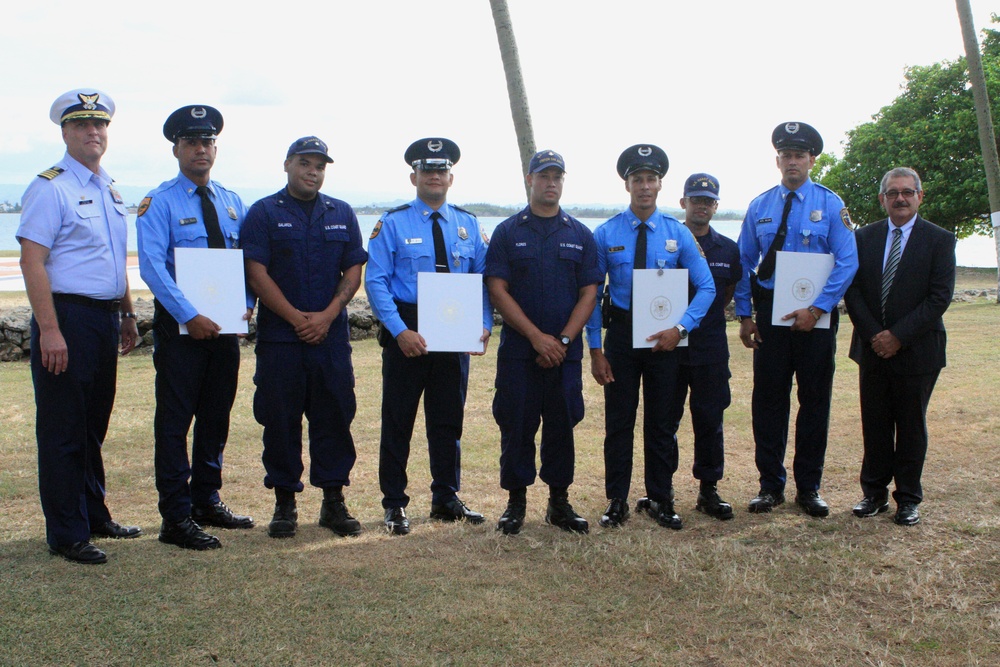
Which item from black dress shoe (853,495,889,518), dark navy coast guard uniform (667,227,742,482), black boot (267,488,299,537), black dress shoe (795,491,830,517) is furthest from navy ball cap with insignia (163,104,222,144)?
black dress shoe (853,495,889,518)

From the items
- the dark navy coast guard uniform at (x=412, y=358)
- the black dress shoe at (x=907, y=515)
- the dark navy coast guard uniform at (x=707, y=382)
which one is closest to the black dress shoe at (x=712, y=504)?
the dark navy coast guard uniform at (x=707, y=382)

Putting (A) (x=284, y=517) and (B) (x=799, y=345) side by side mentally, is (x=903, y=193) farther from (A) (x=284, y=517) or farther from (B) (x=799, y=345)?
(A) (x=284, y=517)

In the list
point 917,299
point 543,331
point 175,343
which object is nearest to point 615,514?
point 543,331

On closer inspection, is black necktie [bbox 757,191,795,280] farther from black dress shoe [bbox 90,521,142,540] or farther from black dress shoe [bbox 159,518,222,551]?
black dress shoe [bbox 90,521,142,540]

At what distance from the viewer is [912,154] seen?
93.1 ft

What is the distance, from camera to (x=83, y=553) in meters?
4.15

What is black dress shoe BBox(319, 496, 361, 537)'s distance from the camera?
4656mm

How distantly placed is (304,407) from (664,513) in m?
2.08

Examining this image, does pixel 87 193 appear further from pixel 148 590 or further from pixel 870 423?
pixel 870 423

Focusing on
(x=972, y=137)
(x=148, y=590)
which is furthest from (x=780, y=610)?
(x=972, y=137)

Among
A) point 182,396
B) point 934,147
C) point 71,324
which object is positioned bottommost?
point 182,396

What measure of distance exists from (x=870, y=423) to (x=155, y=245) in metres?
4.09

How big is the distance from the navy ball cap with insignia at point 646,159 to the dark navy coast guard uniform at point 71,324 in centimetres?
274

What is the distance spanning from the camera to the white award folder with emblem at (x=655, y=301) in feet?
15.7
